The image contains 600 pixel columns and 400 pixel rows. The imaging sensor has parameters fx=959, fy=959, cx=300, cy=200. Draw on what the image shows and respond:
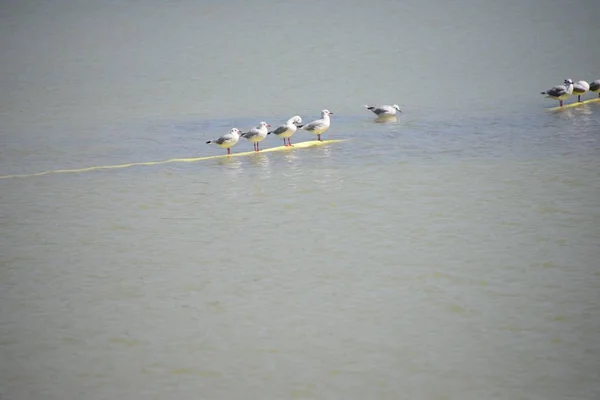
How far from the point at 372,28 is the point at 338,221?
1496cm

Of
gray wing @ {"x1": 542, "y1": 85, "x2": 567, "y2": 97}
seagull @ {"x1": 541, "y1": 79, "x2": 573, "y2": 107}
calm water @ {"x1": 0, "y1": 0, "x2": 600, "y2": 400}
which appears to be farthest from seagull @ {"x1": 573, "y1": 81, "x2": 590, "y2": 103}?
calm water @ {"x1": 0, "y1": 0, "x2": 600, "y2": 400}

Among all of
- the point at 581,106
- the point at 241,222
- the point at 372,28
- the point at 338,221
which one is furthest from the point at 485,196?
the point at 372,28

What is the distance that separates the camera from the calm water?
5.11 metres

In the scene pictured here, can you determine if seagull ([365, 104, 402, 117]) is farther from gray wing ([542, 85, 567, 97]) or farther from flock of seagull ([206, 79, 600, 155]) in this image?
gray wing ([542, 85, 567, 97])

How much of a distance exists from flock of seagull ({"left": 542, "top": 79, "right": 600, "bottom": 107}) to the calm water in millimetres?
253

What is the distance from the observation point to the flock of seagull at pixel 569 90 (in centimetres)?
1301

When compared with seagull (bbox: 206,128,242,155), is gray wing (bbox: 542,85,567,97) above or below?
above

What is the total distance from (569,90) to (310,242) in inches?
271

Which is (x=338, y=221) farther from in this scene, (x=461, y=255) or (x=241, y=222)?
(x=461, y=255)

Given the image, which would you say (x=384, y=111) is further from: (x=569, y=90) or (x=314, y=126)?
(x=569, y=90)

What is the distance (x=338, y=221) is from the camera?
8062 mm

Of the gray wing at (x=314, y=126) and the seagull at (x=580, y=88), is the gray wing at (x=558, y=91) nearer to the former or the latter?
the seagull at (x=580, y=88)

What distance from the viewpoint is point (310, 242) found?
24.6 feet

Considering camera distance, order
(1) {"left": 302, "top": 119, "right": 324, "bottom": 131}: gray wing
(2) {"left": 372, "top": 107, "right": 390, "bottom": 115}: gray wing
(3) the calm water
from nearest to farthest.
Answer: (3) the calm water
(1) {"left": 302, "top": 119, "right": 324, "bottom": 131}: gray wing
(2) {"left": 372, "top": 107, "right": 390, "bottom": 115}: gray wing
